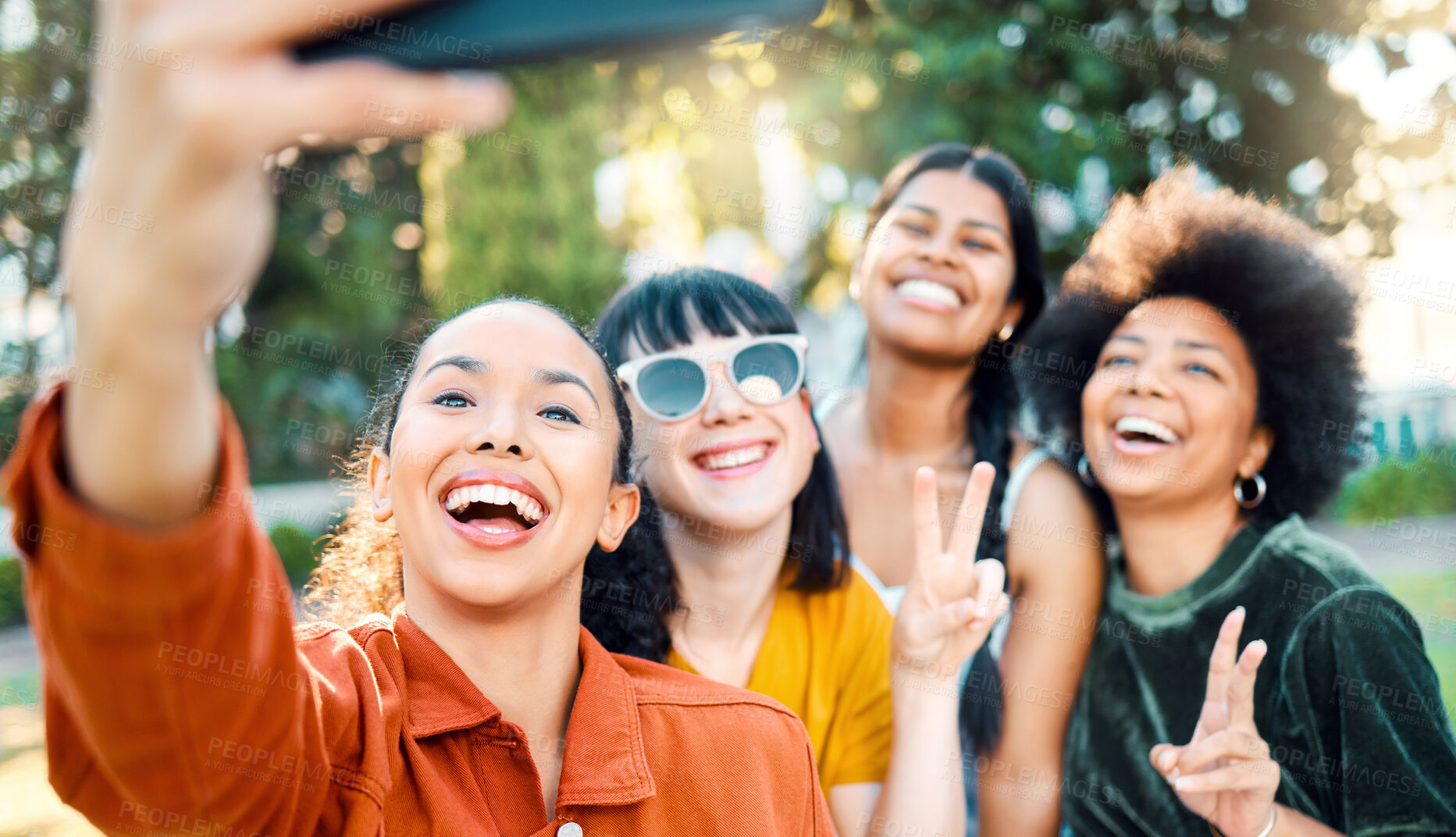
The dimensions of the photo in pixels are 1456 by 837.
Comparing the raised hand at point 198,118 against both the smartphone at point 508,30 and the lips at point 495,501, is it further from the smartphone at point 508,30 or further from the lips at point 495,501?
the lips at point 495,501

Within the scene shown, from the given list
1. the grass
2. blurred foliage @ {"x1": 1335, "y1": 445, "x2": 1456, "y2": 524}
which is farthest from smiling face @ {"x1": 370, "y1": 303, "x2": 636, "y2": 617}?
blurred foliage @ {"x1": 1335, "y1": 445, "x2": 1456, "y2": 524}

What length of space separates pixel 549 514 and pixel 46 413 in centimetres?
105

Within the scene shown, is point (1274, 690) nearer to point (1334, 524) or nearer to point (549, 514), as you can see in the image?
point (549, 514)

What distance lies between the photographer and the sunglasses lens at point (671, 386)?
9.68 ft

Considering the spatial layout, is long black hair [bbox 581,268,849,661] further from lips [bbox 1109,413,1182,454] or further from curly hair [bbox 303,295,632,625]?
lips [bbox 1109,413,1182,454]

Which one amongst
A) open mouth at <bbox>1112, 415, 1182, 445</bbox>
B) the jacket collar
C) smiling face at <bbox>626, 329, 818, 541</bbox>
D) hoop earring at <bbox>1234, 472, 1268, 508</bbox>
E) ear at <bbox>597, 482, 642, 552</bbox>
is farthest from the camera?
hoop earring at <bbox>1234, 472, 1268, 508</bbox>

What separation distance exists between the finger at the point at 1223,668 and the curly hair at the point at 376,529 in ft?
5.31

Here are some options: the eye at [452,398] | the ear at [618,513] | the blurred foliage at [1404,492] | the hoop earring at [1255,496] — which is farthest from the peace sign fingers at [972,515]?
the blurred foliage at [1404,492]

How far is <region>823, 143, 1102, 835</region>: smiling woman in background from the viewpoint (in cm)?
329

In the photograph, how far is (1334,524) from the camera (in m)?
11.3

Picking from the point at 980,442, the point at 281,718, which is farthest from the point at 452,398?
the point at 980,442

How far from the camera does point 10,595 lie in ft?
27.6

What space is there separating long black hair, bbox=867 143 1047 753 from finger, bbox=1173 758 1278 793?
81 centimetres

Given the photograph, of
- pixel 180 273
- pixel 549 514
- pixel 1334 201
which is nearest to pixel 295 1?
pixel 180 273
